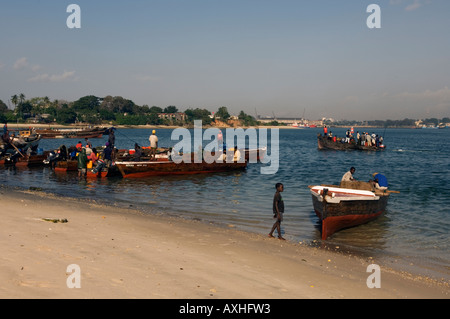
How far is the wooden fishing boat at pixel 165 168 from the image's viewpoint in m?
24.8

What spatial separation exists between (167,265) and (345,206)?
24.4 ft

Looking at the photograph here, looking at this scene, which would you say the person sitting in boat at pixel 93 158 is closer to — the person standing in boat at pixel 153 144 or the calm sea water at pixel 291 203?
the calm sea water at pixel 291 203

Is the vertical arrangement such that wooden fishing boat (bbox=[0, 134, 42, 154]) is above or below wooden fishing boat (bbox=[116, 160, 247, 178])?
above

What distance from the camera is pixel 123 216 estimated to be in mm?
13164

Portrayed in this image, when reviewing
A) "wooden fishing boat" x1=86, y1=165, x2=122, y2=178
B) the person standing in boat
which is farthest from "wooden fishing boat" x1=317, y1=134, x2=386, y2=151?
"wooden fishing boat" x1=86, y1=165, x2=122, y2=178

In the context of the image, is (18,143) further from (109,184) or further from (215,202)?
(215,202)

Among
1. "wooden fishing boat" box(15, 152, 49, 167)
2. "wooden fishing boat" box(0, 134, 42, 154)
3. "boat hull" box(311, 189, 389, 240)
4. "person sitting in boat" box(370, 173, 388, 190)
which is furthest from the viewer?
"wooden fishing boat" box(0, 134, 42, 154)

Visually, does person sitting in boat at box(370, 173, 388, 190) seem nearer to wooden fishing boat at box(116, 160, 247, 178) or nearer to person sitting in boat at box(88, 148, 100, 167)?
wooden fishing boat at box(116, 160, 247, 178)

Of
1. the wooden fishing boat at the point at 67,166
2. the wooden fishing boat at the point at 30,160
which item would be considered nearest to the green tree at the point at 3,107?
the wooden fishing boat at the point at 30,160

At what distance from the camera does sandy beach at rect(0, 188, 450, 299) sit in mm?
6344

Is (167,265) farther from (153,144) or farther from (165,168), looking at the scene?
(153,144)

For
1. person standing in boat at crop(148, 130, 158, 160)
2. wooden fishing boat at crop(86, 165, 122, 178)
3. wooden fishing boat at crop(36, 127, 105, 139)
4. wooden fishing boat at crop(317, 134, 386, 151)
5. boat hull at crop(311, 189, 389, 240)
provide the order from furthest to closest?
wooden fishing boat at crop(36, 127, 105, 139)
wooden fishing boat at crop(317, 134, 386, 151)
person standing in boat at crop(148, 130, 158, 160)
wooden fishing boat at crop(86, 165, 122, 178)
boat hull at crop(311, 189, 389, 240)
